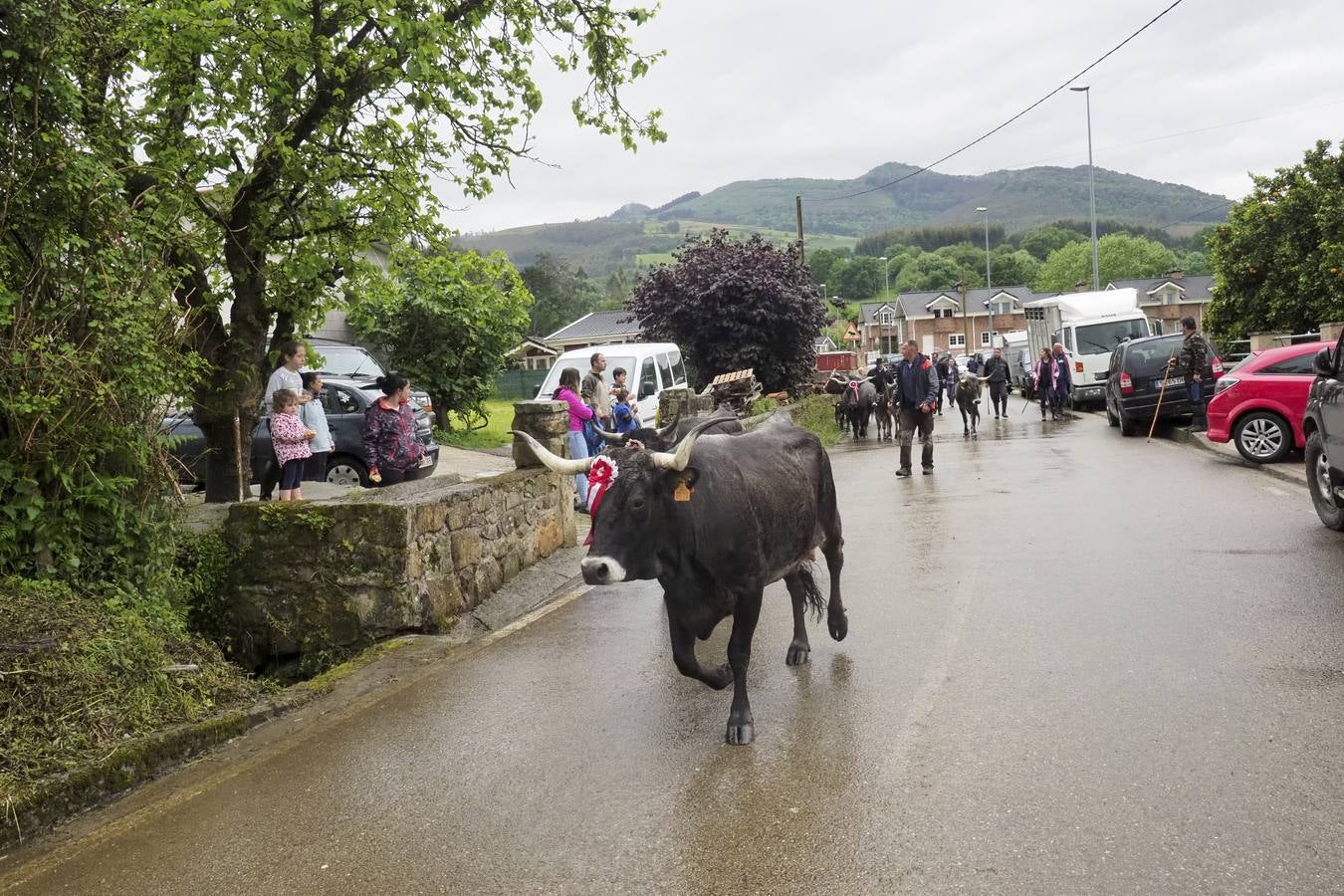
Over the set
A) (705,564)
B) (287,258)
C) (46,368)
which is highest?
(287,258)

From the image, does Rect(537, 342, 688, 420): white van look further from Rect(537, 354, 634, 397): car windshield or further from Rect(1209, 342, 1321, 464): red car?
Rect(1209, 342, 1321, 464): red car

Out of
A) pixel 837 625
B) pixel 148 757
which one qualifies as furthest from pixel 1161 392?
pixel 148 757

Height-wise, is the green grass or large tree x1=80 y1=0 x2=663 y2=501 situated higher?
large tree x1=80 y1=0 x2=663 y2=501

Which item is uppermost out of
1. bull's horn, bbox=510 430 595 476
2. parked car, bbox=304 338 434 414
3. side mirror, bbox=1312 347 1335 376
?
parked car, bbox=304 338 434 414

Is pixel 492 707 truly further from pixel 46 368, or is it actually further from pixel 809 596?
pixel 46 368

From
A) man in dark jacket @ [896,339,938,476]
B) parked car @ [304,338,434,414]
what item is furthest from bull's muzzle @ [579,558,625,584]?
parked car @ [304,338,434,414]

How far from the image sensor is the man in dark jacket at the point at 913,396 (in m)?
16.3

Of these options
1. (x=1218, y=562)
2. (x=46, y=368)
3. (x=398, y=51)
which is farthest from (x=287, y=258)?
(x=1218, y=562)

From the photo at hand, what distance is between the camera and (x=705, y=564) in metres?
5.73

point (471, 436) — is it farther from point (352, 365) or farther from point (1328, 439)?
point (1328, 439)

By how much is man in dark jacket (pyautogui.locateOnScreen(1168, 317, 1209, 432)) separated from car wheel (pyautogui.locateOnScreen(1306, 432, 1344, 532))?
953 cm

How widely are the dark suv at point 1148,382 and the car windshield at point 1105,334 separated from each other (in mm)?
8420

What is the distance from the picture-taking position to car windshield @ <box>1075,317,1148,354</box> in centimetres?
3024

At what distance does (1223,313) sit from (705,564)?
28.9 meters
